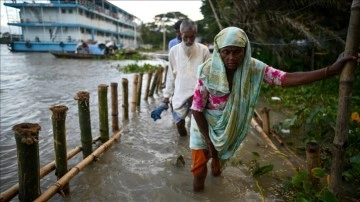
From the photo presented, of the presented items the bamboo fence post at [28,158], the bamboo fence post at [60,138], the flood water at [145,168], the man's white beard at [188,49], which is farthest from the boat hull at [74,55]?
the bamboo fence post at [28,158]

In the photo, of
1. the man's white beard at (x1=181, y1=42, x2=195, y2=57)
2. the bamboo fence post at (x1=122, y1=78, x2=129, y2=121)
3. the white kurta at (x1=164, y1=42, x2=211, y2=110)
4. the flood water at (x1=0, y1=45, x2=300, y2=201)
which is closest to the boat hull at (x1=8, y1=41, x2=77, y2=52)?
the flood water at (x1=0, y1=45, x2=300, y2=201)

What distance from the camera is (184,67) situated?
4301mm

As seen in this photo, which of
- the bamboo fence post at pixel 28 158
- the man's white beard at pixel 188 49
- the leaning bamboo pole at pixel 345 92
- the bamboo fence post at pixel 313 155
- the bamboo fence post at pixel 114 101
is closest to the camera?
the leaning bamboo pole at pixel 345 92

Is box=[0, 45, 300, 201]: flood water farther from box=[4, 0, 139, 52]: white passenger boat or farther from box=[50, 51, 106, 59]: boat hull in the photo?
box=[4, 0, 139, 52]: white passenger boat

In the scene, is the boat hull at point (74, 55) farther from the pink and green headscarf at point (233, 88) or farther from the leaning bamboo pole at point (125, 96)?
the pink and green headscarf at point (233, 88)

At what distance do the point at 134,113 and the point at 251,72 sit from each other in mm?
4572

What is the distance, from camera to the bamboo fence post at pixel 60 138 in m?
2.97

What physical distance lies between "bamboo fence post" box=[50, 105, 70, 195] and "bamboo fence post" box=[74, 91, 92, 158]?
1.96ft

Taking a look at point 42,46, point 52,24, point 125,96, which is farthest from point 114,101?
point 52,24

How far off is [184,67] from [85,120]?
4.92 ft

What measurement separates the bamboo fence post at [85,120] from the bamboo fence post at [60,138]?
0.60 metres

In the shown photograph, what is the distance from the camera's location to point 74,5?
3172 cm

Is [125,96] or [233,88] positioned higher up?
[233,88]

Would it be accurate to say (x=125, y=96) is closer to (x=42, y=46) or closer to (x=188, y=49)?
(x=188, y=49)
